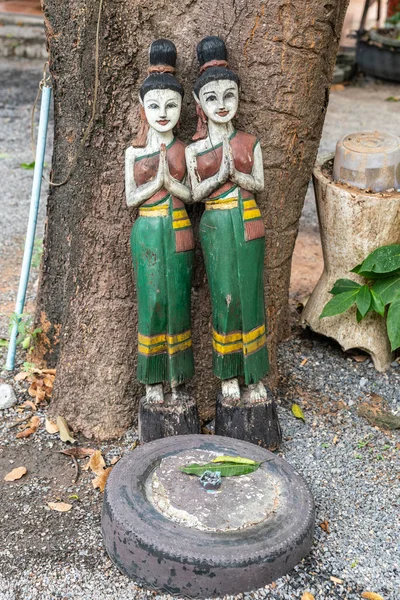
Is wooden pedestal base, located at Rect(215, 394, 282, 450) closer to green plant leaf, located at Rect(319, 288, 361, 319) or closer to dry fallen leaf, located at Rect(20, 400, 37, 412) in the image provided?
green plant leaf, located at Rect(319, 288, 361, 319)

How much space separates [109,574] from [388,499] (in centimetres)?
107

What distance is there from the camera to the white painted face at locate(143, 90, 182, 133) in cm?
261

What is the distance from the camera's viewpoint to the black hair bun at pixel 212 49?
8.63 ft

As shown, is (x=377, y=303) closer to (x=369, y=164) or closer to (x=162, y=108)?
(x=369, y=164)

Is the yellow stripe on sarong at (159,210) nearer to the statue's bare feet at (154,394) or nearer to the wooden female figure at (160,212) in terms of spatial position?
the wooden female figure at (160,212)

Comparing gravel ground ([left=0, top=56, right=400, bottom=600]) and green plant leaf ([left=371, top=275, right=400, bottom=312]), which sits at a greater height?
green plant leaf ([left=371, top=275, right=400, bottom=312])

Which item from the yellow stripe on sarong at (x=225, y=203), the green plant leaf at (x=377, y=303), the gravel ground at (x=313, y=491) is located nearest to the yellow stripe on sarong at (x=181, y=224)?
the yellow stripe on sarong at (x=225, y=203)

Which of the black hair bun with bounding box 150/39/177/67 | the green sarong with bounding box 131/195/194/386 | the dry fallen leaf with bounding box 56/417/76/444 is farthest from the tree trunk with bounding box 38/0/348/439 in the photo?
the green sarong with bounding box 131/195/194/386

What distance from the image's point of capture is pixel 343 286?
11.6 feet

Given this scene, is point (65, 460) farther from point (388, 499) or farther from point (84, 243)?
point (388, 499)

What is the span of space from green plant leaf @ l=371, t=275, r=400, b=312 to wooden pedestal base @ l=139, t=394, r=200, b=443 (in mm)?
1068

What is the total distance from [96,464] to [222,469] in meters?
0.64

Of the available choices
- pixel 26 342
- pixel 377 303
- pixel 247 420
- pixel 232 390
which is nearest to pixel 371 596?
pixel 247 420

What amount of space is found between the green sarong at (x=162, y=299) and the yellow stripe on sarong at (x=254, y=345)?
0.73ft
